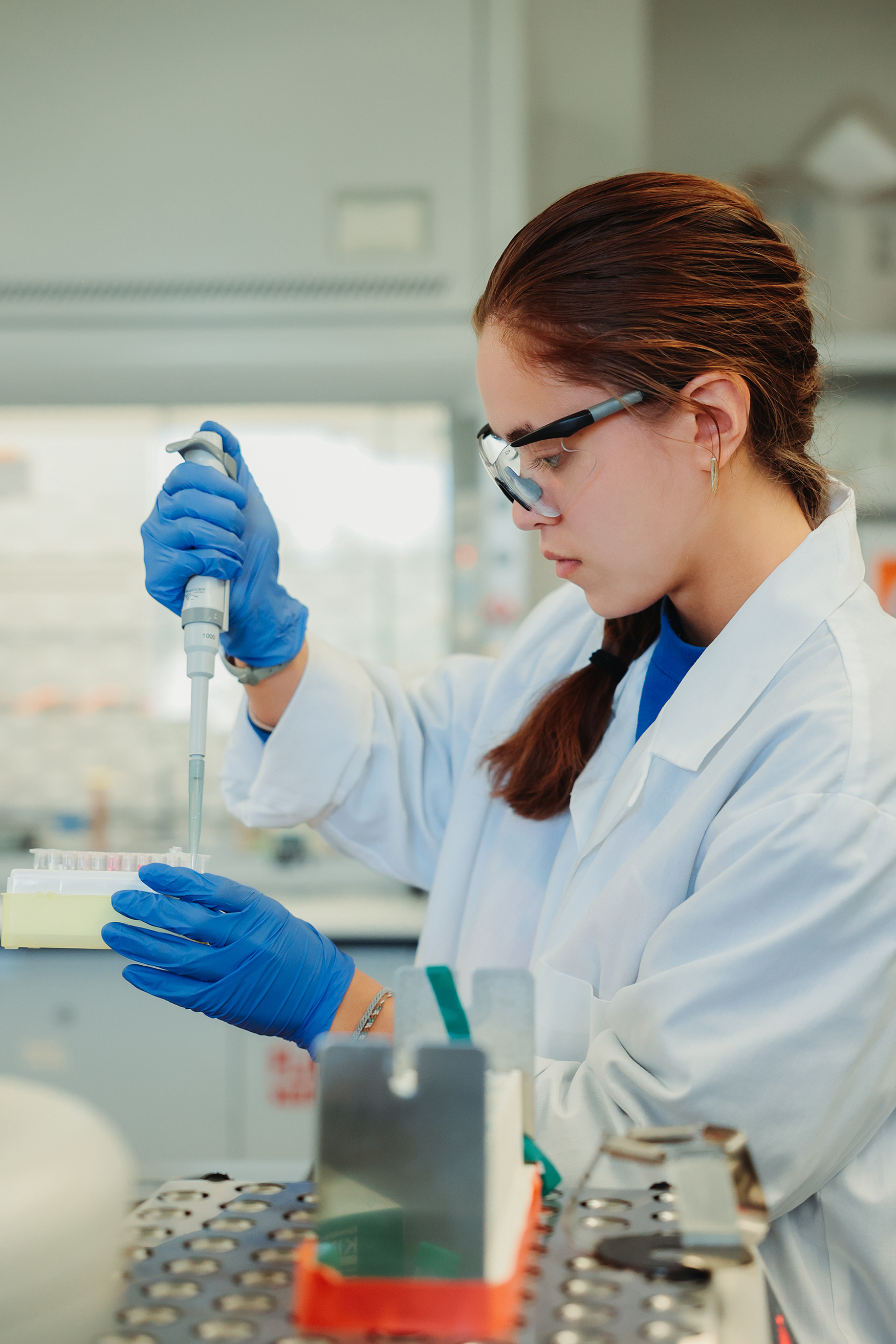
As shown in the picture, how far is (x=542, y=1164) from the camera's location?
2.08ft

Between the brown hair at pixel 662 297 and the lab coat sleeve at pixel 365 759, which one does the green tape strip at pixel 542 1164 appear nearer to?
the brown hair at pixel 662 297

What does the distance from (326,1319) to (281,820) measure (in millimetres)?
971

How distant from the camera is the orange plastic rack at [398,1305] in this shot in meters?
0.46

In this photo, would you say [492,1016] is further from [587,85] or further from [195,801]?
[587,85]

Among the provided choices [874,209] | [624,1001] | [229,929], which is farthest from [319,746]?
[874,209]

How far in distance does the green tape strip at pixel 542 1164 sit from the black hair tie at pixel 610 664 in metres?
0.75

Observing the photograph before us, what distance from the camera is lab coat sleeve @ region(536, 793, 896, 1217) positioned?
2.77ft

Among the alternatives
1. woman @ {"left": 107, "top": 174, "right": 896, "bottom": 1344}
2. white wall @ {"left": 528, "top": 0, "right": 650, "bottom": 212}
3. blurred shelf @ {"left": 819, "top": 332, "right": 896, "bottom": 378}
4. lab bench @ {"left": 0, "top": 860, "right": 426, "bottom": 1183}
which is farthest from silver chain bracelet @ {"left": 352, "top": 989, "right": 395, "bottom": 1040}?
white wall @ {"left": 528, "top": 0, "right": 650, "bottom": 212}

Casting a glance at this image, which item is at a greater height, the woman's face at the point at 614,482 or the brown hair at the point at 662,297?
the brown hair at the point at 662,297

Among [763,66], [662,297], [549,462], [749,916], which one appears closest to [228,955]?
[749,916]

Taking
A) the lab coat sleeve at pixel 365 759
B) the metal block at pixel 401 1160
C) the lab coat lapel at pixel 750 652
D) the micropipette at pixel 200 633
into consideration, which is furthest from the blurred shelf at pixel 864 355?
the metal block at pixel 401 1160

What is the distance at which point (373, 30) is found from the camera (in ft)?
7.49

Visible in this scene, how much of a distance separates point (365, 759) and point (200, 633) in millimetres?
345

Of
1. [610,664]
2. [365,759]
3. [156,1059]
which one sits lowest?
[156,1059]
